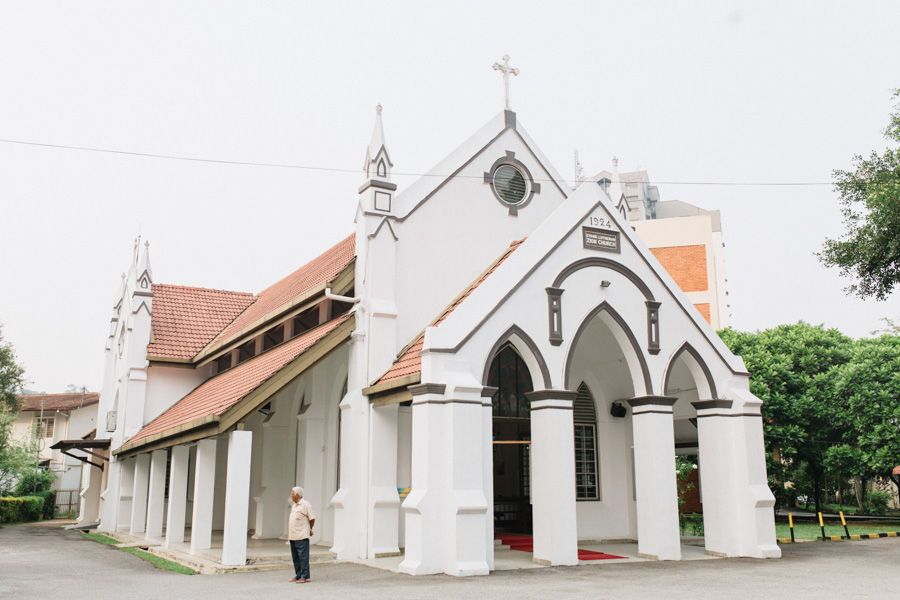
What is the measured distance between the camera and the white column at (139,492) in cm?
2273

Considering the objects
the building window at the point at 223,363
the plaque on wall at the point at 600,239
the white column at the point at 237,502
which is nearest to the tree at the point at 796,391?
the plaque on wall at the point at 600,239

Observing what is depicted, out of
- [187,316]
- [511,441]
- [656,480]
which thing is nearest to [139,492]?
[187,316]

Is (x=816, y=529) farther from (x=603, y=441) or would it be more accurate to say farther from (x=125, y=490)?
(x=125, y=490)

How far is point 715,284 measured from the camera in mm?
52562

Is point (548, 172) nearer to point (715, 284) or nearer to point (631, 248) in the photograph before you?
point (631, 248)

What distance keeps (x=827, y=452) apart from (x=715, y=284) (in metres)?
28.1

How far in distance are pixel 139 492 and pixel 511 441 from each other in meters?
11.9

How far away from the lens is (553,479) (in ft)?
44.3

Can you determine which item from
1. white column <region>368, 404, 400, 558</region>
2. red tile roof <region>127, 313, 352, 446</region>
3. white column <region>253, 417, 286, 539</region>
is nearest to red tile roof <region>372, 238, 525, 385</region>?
white column <region>368, 404, 400, 558</region>

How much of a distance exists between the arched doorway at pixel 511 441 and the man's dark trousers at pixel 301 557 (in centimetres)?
563

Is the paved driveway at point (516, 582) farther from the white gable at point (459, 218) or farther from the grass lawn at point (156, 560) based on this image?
the white gable at point (459, 218)

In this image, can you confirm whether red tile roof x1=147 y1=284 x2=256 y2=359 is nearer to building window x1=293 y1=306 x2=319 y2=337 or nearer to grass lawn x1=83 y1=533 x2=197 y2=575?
grass lawn x1=83 y1=533 x2=197 y2=575

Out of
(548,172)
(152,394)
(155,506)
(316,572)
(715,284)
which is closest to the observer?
(316,572)

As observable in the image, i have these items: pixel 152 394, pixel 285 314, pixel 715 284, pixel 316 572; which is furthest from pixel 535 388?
pixel 715 284
